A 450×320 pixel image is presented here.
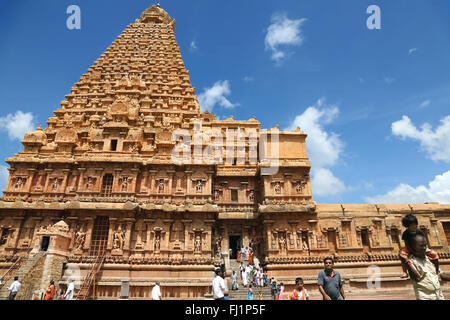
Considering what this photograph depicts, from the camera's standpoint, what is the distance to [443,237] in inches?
1102

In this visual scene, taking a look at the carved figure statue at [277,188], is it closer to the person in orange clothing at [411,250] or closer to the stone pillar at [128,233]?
the stone pillar at [128,233]

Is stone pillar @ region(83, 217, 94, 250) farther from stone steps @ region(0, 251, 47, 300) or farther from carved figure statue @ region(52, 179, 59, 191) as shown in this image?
carved figure statue @ region(52, 179, 59, 191)

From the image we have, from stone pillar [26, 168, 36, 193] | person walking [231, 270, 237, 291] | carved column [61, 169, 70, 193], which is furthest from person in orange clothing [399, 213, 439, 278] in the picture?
stone pillar [26, 168, 36, 193]

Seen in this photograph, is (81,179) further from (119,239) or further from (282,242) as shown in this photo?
(282,242)

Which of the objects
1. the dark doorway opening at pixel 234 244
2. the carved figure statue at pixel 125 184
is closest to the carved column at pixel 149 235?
the carved figure statue at pixel 125 184

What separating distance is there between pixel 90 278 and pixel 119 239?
3649mm

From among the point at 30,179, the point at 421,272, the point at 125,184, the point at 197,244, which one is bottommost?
the point at 421,272

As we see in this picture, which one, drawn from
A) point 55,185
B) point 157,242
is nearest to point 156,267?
point 157,242

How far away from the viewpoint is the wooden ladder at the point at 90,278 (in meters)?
21.7

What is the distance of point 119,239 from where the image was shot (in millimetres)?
24891

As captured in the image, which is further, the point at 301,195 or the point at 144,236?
the point at 301,195
